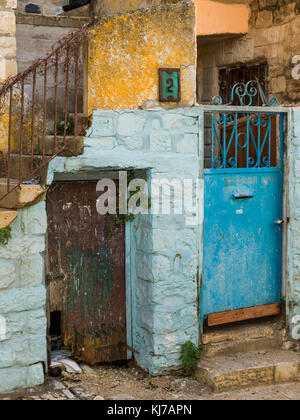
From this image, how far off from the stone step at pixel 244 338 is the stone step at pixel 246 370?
9 cm

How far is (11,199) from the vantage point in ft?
14.6

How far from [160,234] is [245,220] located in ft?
3.28

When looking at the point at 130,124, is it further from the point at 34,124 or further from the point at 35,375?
the point at 35,375

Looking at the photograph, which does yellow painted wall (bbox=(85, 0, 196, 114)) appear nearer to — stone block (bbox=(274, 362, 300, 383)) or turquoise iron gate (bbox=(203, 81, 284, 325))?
turquoise iron gate (bbox=(203, 81, 284, 325))

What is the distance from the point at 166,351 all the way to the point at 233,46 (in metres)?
4.67

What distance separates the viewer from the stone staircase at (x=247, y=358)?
5.16 metres

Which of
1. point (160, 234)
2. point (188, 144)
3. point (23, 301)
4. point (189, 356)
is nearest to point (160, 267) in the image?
point (160, 234)

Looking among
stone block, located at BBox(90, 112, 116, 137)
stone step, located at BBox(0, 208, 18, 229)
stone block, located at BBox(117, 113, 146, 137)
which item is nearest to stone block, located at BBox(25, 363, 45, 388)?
stone step, located at BBox(0, 208, 18, 229)

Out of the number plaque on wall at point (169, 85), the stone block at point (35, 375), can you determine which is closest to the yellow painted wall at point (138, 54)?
the number plaque on wall at point (169, 85)

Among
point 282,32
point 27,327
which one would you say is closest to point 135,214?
point 27,327

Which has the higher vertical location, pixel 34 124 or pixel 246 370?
pixel 34 124

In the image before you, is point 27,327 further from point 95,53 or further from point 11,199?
point 95,53

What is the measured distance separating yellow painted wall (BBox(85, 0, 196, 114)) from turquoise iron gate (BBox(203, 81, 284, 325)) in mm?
647

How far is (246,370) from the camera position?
17.1ft
